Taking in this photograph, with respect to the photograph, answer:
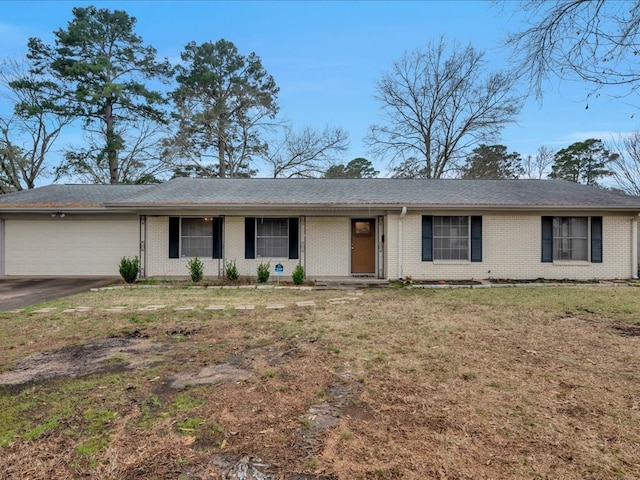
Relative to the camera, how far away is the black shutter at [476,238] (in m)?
10.6

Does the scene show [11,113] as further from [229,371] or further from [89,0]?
[229,371]

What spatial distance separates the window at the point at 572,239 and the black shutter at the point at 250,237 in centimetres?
878

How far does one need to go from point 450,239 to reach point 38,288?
11799 mm

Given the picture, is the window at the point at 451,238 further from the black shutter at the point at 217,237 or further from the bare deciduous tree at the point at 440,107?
the bare deciduous tree at the point at 440,107

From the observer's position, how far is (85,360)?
4082 mm

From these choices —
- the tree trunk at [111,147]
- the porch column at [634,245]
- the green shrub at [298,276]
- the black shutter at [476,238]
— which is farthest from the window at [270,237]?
the tree trunk at [111,147]

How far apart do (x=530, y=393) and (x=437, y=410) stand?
996mm

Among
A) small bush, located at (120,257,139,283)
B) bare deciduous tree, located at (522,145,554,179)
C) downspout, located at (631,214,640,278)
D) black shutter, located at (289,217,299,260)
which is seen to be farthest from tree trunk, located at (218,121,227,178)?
bare deciduous tree, located at (522,145,554,179)

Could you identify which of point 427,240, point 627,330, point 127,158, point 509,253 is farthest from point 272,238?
point 127,158

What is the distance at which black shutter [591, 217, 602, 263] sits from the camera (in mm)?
10516

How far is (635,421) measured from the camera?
2713 mm

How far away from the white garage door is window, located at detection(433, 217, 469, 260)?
9.73m

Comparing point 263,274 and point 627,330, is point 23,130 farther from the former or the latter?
point 627,330

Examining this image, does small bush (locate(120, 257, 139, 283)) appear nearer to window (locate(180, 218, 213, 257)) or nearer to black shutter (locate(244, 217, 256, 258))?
window (locate(180, 218, 213, 257))
